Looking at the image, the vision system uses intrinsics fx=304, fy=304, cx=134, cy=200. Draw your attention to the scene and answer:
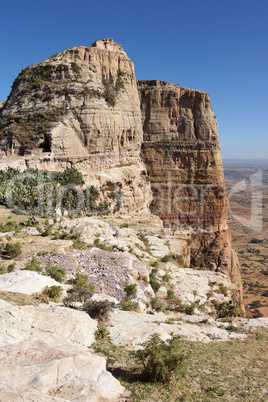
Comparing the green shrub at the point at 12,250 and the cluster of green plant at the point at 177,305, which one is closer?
the green shrub at the point at 12,250

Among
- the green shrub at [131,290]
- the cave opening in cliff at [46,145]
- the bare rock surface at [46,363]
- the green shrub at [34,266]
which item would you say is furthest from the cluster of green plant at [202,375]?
the cave opening in cliff at [46,145]

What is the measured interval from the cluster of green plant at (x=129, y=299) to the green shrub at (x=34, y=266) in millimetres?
3121

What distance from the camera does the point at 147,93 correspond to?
3534cm

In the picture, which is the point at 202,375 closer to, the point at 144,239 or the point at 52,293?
the point at 52,293

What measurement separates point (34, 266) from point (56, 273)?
0.85 metres

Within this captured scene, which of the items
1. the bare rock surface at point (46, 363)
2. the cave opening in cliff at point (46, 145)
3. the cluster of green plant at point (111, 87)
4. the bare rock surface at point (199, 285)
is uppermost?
the cluster of green plant at point (111, 87)

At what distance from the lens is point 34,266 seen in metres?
10.5

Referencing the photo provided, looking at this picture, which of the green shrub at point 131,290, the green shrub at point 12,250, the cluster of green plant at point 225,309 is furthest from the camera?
the cluster of green plant at point 225,309

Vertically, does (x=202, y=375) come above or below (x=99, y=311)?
below

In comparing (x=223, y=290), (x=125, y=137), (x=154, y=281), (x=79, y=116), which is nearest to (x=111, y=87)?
(x=125, y=137)

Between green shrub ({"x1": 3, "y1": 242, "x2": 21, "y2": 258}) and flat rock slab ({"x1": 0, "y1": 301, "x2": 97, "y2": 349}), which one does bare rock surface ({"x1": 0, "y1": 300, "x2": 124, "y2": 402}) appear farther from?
green shrub ({"x1": 3, "y1": 242, "x2": 21, "y2": 258})

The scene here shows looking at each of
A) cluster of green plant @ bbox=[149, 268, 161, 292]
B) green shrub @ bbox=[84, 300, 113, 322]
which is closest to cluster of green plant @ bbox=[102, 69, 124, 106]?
cluster of green plant @ bbox=[149, 268, 161, 292]

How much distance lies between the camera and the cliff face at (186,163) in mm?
33781

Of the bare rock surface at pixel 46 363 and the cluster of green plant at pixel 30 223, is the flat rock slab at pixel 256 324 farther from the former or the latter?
the cluster of green plant at pixel 30 223
